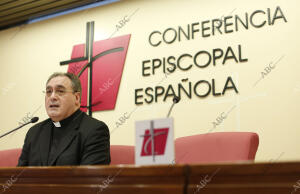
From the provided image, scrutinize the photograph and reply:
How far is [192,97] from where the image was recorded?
3480 millimetres

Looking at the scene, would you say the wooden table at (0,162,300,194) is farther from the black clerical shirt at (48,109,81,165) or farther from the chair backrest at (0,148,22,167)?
the chair backrest at (0,148,22,167)

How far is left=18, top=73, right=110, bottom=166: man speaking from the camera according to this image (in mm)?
2408

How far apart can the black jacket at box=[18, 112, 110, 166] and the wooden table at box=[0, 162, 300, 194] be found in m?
1.06

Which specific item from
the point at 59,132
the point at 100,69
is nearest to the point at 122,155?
the point at 59,132

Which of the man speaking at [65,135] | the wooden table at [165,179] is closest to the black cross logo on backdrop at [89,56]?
the man speaking at [65,135]

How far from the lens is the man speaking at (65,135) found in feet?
7.90

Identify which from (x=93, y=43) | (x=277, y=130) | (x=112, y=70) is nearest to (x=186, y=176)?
(x=277, y=130)

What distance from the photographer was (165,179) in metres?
1.04

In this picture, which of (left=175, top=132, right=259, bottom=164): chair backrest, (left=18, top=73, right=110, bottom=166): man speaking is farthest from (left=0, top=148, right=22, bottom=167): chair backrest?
(left=175, top=132, right=259, bottom=164): chair backrest

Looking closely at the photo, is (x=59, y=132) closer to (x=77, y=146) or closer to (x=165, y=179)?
(x=77, y=146)

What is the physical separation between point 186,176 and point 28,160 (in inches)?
77.5

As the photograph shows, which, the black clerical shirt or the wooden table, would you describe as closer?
the wooden table

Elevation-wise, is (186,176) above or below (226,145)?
below

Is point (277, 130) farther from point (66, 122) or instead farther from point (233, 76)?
point (66, 122)
